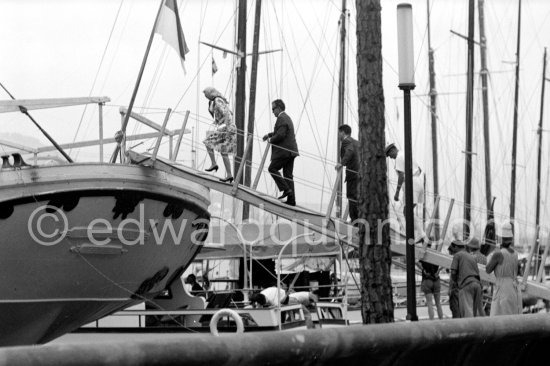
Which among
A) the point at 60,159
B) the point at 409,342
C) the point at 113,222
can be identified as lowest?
the point at 409,342

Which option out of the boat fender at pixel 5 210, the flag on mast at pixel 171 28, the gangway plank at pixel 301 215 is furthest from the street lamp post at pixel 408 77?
the boat fender at pixel 5 210

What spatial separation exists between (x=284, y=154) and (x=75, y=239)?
4210mm

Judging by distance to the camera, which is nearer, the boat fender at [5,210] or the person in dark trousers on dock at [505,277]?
the boat fender at [5,210]

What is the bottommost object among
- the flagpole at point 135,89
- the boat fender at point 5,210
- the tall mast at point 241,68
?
the boat fender at point 5,210

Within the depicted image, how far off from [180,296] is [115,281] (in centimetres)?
302

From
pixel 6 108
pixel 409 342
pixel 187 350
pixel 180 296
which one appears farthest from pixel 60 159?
pixel 187 350

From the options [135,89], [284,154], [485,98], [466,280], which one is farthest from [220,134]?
[485,98]

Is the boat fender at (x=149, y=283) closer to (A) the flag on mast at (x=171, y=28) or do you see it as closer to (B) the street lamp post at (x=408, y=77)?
(A) the flag on mast at (x=171, y=28)

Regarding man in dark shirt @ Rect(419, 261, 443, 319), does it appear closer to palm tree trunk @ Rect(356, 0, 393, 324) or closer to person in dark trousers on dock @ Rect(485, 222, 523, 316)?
person in dark trousers on dock @ Rect(485, 222, 523, 316)

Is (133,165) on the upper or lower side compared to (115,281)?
upper

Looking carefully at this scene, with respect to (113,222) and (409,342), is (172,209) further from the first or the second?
(409,342)

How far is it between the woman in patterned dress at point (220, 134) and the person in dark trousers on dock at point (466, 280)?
3737mm

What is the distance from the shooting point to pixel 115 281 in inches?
592

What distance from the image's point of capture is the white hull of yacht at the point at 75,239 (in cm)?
1403
